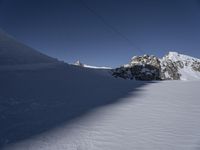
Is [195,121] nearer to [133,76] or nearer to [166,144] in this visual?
[166,144]

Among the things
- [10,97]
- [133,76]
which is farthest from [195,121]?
[133,76]

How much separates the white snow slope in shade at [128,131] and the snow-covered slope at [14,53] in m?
4.87

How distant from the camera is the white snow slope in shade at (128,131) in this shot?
3070 millimetres

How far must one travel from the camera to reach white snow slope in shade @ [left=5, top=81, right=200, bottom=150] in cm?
307

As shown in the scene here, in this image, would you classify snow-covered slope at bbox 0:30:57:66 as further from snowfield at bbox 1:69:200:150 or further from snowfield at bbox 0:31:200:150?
snowfield at bbox 1:69:200:150

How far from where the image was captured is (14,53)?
1002 centimetres

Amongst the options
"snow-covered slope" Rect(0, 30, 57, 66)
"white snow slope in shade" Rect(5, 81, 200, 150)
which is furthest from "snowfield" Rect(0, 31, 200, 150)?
"snow-covered slope" Rect(0, 30, 57, 66)

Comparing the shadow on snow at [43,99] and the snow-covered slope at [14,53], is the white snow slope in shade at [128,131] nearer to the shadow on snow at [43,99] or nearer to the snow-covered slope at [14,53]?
the shadow on snow at [43,99]

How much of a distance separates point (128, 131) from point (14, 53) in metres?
7.39

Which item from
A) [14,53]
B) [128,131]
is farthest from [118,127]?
[14,53]

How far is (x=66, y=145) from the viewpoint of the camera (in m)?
3.04

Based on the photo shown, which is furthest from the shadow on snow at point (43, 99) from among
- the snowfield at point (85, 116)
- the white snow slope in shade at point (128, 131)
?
the white snow slope in shade at point (128, 131)

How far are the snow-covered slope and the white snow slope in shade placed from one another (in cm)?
487

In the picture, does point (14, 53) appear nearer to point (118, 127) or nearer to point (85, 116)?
point (85, 116)
